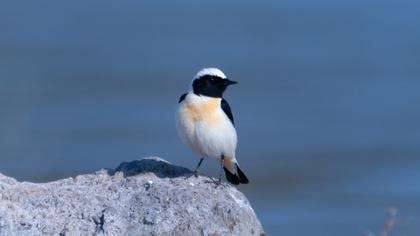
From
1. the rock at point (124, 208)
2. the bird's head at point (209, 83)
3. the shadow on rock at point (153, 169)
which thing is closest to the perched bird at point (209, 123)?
the bird's head at point (209, 83)

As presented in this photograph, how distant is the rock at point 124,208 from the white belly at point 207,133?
3.45 feet

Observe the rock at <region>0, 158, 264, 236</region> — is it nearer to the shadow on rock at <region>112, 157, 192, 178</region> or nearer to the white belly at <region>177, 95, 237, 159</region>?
the shadow on rock at <region>112, 157, 192, 178</region>

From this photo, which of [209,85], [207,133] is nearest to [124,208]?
[207,133]

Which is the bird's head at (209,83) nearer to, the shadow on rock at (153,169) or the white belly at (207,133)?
the white belly at (207,133)

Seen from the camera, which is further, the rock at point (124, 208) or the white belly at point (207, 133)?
the white belly at point (207, 133)

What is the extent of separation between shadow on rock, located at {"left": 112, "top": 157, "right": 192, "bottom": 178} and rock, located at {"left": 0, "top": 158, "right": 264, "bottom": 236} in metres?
0.26

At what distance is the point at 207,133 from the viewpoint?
303 inches

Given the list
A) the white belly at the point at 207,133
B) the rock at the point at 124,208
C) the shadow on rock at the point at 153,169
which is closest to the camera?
the rock at the point at 124,208

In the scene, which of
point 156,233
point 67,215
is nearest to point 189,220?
point 156,233

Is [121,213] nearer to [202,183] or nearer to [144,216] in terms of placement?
[144,216]

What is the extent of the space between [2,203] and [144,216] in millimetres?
703

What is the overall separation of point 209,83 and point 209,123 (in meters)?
0.36

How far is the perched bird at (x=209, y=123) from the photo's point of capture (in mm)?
7691

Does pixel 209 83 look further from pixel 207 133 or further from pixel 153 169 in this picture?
pixel 153 169
